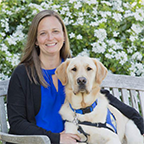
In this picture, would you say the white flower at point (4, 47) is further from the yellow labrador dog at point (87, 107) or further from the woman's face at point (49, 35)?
the yellow labrador dog at point (87, 107)

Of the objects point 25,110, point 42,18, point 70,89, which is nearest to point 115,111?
point 70,89

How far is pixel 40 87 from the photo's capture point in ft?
9.38

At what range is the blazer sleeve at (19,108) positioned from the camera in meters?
2.66

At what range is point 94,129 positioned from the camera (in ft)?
8.62

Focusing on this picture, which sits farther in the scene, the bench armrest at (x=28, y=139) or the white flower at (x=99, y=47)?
the white flower at (x=99, y=47)

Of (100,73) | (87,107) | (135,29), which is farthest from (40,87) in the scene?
(135,29)

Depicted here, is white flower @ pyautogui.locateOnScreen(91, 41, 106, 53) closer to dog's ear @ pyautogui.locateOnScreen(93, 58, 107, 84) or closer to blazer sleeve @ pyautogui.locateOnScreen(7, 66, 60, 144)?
dog's ear @ pyautogui.locateOnScreen(93, 58, 107, 84)

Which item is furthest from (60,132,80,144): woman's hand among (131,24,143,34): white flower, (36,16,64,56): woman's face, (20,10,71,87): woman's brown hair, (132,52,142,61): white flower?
(131,24,143,34): white flower

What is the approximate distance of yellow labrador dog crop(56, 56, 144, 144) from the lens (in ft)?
8.64

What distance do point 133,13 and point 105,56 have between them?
85 cm

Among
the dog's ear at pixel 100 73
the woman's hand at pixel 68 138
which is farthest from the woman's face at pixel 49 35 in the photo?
the woman's hand at pixel 68 138

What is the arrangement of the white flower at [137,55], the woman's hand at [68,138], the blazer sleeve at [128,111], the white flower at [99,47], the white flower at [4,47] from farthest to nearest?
the white flower at [137,55]
the white flower at [99,47]
the white flower at [4,47]
the blazer sleeve at [128,111]
the woman's hand at [68,138]

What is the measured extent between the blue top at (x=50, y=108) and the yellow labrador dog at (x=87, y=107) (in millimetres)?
116

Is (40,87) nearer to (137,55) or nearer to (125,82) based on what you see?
(125,82)
